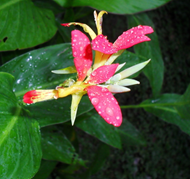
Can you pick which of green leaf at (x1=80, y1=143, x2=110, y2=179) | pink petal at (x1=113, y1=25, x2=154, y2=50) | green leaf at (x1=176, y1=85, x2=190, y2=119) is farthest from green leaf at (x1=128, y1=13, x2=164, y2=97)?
pink petal at (x1=113, y1=25, x2=154, y2=50)

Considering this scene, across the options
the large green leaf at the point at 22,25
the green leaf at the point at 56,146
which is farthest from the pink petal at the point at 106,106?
the green leaf at the point at 56,146

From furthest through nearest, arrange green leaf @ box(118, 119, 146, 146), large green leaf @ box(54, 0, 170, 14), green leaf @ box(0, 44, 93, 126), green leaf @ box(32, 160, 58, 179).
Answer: green leaf @ box(118, 119, 146, 146), green leaf @ box(32, 160, 58, 179), large green leaf @ box(54, 0, 170, 14), green leaf @ box(0, 44, 93, 126)

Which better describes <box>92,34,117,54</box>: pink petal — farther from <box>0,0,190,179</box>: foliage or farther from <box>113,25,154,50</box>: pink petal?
<box>0,0,190,179</box>: foliage

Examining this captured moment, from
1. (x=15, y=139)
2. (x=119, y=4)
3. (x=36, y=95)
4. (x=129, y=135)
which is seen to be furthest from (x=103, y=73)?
(x=129, y=135)

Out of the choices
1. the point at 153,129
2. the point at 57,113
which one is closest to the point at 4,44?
the point at 57,113

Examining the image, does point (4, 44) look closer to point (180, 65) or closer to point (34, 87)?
point (34, 87)

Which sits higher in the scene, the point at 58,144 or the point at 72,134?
the point at 58,144
